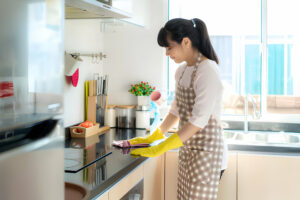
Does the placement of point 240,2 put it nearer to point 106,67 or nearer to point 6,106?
point 106,67

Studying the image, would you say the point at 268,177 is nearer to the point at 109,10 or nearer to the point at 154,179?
the point at 154,179

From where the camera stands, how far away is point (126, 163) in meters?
1.83

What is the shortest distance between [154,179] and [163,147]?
0.55m

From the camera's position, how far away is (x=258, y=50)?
3049 mm

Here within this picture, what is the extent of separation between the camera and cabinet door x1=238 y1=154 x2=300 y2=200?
7.64 ft

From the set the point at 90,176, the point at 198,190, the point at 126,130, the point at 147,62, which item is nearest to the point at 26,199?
the point at 90,176

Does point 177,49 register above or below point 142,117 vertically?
above

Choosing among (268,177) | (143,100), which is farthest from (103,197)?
(143,100)

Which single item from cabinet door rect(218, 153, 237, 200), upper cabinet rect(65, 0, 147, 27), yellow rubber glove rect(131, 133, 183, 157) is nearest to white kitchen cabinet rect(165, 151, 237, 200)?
cabinet door rect(218, 153, 237, 200)

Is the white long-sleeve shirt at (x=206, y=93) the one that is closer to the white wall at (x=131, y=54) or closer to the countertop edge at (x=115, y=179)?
the countertop edge at (x=115, y=179)

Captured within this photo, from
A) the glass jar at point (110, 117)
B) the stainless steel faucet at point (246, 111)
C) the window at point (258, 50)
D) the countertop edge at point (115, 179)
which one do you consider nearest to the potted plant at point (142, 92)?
the glass jar at point (110, 117)

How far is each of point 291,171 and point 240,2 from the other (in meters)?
1.44

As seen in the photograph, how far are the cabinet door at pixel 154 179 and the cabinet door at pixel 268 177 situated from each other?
505 millimetres

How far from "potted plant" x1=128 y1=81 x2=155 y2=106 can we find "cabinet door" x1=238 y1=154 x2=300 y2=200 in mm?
967
